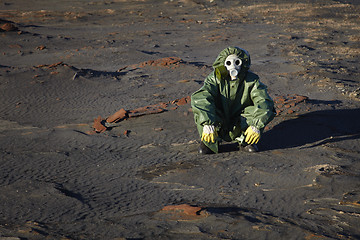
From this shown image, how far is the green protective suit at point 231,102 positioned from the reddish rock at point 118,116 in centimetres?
154

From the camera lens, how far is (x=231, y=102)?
4539mm

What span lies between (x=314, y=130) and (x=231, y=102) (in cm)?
119

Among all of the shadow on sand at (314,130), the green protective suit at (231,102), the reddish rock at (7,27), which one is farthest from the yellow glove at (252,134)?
the reddish rock at (7,27)

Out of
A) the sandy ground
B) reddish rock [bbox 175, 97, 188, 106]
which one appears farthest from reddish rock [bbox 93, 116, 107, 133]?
reddish rock [bbox 175, 97, 188, 106]

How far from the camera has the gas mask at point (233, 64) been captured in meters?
4.30

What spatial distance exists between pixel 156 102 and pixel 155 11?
9.83 metres

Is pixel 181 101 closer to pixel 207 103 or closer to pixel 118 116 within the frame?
pixel 118 116

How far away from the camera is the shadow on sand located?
4853 millimetres

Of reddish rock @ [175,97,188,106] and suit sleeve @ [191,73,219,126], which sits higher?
suit sleeve @ [191,73,219,126]

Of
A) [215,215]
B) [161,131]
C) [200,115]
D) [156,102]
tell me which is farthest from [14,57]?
[215,215]

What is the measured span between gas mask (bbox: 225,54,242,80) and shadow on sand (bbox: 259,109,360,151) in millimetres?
928

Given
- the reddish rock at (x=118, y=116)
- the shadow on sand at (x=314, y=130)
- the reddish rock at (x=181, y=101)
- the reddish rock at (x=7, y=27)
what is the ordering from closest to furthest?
the shadow on sand at (x=314, y=130) → the reddish rock at (x=118, y=116) → the reddish rock at (x=181, y=101) → the reddish rock at (x=7, y=27)

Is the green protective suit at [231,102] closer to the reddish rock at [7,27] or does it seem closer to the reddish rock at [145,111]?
the reddish rock at [145,111]

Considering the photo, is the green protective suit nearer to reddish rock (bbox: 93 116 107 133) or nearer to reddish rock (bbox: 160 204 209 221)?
reddish rock (bbox: 160 204 209 221)
